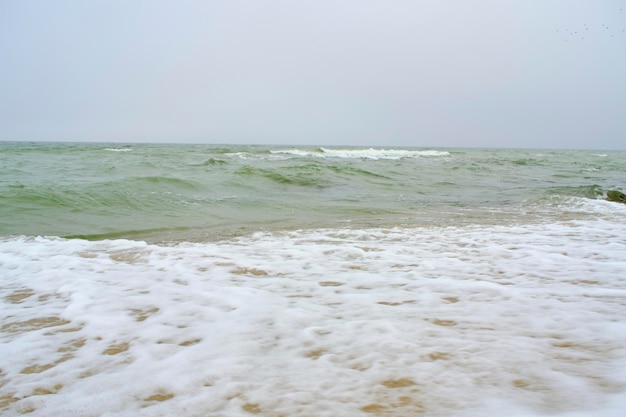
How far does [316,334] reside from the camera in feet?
6.69

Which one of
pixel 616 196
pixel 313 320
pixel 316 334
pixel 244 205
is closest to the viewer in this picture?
pixel 316 334

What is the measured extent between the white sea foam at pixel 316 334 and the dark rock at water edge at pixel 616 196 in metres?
6.07

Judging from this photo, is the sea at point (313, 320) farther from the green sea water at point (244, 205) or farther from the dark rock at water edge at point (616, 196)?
the dark rock at water edge at point (616, 196)

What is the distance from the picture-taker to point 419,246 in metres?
4.11

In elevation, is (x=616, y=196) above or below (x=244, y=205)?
above

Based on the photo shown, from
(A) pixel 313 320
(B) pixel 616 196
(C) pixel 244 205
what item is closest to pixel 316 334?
(A) pixel 313 320

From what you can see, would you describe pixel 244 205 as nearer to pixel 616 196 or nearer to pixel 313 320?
pixel 313 320

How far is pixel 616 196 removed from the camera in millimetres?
9016

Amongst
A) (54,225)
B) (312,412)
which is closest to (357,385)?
(312,412)

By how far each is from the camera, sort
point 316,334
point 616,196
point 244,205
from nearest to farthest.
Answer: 1. point 316,334
2. point 244,205
3. point 616,196

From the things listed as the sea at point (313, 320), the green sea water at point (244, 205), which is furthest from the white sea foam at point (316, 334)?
the green sea water at point (244, 205)

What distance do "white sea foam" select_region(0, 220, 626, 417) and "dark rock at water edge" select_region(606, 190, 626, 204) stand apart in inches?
239

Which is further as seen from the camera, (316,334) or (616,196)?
(616,196)

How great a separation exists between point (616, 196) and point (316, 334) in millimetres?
9427
